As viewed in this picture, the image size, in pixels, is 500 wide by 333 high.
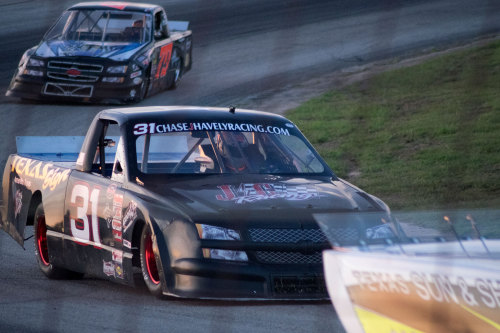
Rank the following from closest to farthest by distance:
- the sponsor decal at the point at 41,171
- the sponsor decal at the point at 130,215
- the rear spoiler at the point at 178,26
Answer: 1. the sponsor decal at the point at 130,215
2. the sponsor decal at the point at 41,171
3. the rear spoiler at the point at 178,26

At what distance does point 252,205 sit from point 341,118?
29.4 feet

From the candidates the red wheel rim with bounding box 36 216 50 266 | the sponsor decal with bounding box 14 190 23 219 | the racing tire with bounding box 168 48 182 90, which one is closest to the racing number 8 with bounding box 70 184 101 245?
the red wheel rim with bounding box 36 216 50 266

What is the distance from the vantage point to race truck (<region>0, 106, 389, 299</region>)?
6.06 metres

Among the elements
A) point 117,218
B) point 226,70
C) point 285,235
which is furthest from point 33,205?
point 226,70

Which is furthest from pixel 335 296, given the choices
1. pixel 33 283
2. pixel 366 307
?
pixel 33 283

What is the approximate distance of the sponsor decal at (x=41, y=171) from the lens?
7.70m

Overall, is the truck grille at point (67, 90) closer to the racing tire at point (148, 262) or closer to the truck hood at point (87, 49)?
the truck hood at point (87, 49)

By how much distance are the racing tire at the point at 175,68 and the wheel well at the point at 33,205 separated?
9.45 metres

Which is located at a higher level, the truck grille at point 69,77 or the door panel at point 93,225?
the door panel at point 93,225

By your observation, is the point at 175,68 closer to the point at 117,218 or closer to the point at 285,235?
the point at 117,218

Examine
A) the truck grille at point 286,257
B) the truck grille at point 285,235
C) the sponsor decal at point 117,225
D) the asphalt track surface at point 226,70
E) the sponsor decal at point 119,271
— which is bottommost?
the asphalt track surface at point 226,70

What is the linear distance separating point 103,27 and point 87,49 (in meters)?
0.64

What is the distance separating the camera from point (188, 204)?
6.33 metres

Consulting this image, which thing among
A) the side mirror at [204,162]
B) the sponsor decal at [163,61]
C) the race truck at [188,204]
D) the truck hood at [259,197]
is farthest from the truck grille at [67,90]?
the truck hood at [259,197]
